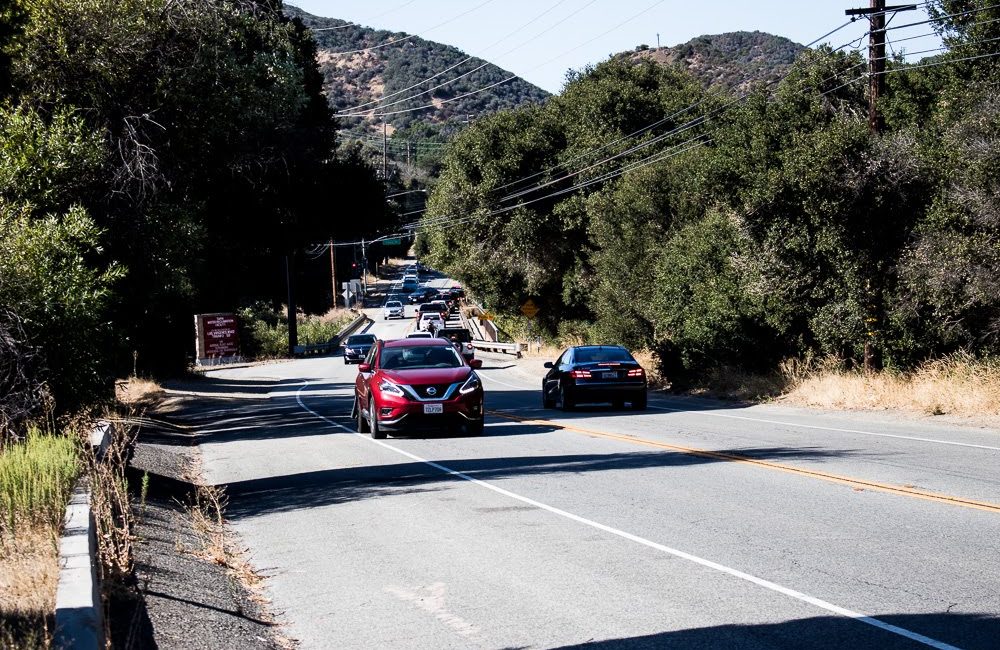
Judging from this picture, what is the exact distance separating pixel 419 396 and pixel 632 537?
10.5 m

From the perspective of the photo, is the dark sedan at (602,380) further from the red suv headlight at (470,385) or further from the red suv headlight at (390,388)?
the red suv headlight at (390,388)

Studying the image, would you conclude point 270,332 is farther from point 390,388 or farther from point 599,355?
point 390,388

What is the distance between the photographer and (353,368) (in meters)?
55.1

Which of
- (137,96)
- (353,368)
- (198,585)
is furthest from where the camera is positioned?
(353,368)

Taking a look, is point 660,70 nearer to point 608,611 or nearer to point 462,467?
point 462,467

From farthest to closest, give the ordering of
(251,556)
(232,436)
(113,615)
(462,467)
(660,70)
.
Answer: (660,70) → (232,436) → (462,467) → (251,556) → (113,615)

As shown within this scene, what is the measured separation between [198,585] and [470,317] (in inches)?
3186

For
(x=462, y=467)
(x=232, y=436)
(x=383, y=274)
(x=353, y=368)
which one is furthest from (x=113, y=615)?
(x=383, y=274)

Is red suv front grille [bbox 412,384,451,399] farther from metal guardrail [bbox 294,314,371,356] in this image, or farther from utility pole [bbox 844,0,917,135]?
metal guardrail [bbox 294,314,371,356]

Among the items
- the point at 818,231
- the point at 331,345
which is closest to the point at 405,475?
the point at 818,231

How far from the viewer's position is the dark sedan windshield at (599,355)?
1072 inches

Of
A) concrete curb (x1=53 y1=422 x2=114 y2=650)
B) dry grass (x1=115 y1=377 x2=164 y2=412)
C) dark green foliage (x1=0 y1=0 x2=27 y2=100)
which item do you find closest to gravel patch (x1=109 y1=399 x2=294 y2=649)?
concrete curb (x1=53 y1=422 x2=114 y2=650)

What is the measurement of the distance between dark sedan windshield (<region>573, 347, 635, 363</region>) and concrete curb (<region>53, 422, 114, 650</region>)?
729 inches

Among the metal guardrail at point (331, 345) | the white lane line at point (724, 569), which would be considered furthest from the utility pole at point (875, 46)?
the metal guardrail at point (331, 345)
